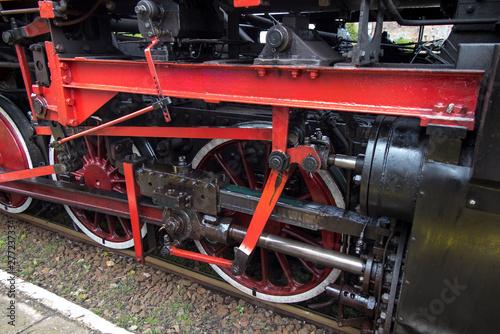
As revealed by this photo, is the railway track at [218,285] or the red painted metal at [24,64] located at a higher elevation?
the red painted metal at [24,64]

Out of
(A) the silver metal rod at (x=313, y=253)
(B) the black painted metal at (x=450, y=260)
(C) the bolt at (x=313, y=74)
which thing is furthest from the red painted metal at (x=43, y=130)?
(B) the black painted metal at (x=450, y=260)

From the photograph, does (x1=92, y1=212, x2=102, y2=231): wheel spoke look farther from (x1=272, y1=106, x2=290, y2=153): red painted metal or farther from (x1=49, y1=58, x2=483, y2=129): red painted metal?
(x1=272, y1=106, x2=290, y2=153): red painted metal

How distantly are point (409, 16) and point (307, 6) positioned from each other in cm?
156

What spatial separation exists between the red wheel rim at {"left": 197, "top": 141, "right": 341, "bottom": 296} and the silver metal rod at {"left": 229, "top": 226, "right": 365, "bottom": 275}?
43 cm

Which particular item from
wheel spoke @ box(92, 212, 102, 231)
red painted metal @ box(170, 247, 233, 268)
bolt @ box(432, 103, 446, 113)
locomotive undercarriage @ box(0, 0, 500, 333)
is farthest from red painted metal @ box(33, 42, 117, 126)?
bolt @ box(432, 103, 446, 113)

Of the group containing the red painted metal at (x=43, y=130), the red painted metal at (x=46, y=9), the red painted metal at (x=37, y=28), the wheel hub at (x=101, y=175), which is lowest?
the wheel hub at (x=101, y=175)

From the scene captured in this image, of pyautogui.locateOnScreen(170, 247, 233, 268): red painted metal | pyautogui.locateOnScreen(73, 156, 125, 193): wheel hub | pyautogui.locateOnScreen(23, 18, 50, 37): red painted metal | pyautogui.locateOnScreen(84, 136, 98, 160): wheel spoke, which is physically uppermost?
pyautogui.locateOnScreen(23, 18, 50, 37): red painted metal

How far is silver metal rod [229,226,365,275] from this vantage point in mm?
2172

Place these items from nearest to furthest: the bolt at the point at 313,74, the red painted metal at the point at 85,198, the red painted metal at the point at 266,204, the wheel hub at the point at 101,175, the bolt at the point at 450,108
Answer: the bolt at the point at 450,108 → the bolt at the point at 313,74 → the red painted metal at the point at 266,204 → the red painted metal at the point at 85,198 → the wheel hub at the point at 101,175

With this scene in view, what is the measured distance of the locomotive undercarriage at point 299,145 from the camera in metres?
1.50

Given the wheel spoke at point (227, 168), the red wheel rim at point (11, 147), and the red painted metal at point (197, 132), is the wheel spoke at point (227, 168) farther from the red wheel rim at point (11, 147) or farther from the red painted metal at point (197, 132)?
the red wheel rim at point (11, 147)

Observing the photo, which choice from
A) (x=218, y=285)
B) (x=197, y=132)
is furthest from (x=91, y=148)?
(x=218, y=285)

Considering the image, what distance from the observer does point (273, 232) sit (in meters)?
2.95

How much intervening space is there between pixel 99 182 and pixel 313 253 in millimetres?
2264
